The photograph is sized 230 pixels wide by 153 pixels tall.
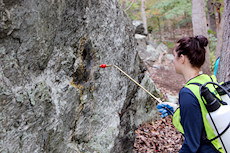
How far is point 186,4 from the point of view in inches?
640

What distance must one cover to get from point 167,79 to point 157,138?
20.6 ft

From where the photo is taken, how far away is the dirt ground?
869 centimetres

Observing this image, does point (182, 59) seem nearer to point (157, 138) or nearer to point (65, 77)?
point (65, 77)

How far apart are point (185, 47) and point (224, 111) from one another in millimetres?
828

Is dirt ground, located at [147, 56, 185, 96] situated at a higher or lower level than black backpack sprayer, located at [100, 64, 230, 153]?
lower

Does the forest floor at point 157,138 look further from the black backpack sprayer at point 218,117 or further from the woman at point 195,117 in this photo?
the black backpack sprayer at point 218,117

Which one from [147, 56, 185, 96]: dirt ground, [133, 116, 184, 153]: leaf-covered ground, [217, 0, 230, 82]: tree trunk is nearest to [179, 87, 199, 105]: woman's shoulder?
[217, 0, 230, 82]: tree trunk

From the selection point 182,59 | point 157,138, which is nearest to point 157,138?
point 157,138

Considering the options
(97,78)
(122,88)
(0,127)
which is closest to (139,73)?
(122,88)

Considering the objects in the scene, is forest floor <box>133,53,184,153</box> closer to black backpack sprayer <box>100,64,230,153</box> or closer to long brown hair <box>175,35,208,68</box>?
black backpack sprayer <box>100,64,230,153</box>

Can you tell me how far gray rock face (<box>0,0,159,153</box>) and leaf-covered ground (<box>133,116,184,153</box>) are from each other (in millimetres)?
973

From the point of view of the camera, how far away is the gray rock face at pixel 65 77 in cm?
204

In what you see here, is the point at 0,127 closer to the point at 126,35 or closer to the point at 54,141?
the point at 54,141

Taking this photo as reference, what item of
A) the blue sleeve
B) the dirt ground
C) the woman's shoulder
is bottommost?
the dirt ground
